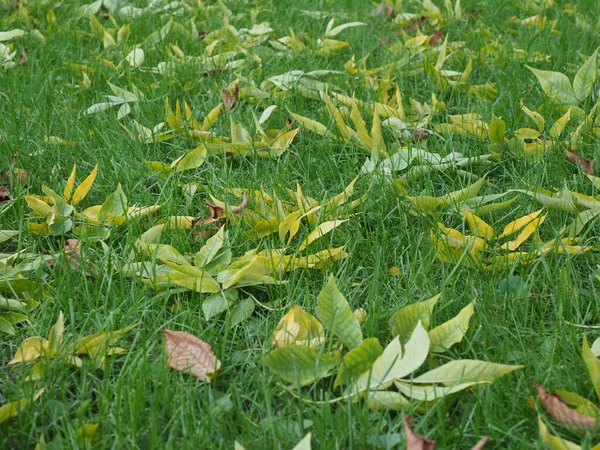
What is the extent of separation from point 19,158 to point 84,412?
41.8 inches

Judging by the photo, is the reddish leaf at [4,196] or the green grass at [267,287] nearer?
the green grass at [267,287]

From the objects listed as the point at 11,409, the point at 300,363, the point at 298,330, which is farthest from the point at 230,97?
the point at 11,409

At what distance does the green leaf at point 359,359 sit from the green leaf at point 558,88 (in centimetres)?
135

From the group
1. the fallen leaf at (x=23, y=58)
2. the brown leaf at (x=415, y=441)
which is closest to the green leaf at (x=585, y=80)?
the brown leaf at (x=415, y=441)

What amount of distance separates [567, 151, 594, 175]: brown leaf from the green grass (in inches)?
1.2

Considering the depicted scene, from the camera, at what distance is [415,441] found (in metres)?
1.12

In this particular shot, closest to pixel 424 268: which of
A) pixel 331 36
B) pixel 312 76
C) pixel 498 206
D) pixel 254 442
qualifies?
pixel 498 206

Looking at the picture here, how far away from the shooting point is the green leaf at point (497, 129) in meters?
2.12

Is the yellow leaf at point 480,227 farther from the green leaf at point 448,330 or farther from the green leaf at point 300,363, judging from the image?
the green leaf at point 300,363

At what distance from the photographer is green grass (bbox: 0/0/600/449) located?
4.09 ft

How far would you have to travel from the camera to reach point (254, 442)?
1.22 metres

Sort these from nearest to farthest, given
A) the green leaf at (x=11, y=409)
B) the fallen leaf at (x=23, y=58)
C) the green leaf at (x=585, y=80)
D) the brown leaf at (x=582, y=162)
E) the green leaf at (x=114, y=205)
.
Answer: the green leaf at (x=11, y=409) < the green leaf at (x=114, y=205) < the brown leaf at (x=582, y=162) < the green leaf at (x=585, y=80) < the fallen leaf at (x=23, y=58)

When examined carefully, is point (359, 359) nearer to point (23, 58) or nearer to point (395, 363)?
point (395, 363)

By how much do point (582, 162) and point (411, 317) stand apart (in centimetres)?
89
